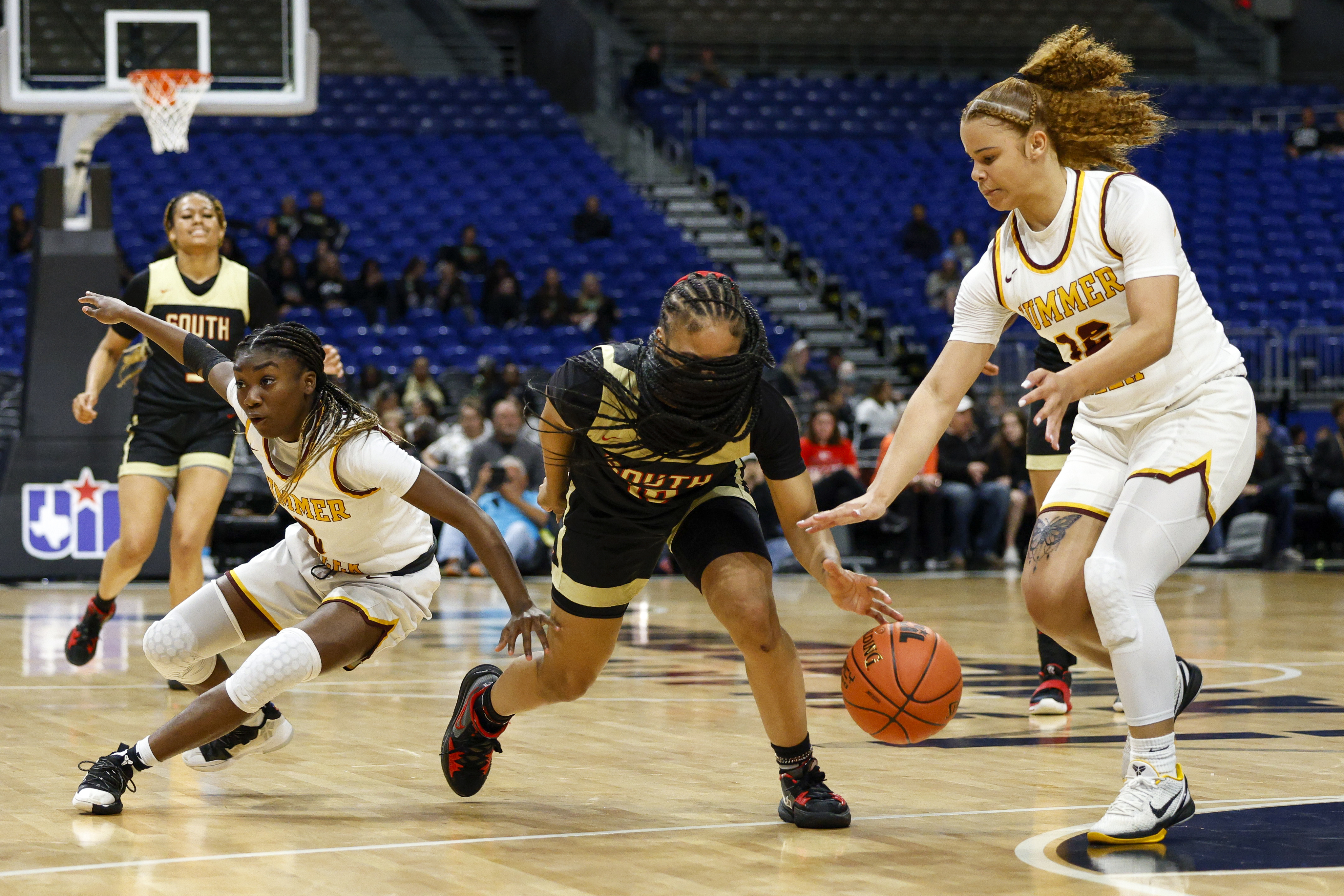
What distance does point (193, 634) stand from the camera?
186 inches

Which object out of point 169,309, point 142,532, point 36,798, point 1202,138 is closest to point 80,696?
point 142,532

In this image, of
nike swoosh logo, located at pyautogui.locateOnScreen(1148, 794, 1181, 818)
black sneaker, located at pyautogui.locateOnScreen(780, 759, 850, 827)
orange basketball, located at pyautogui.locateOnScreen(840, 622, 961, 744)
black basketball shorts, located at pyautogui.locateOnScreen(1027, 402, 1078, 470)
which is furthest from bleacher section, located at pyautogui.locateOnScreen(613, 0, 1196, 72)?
nike swoosh logo, located at pyautogui.locateOnScreen(1148, 794, 1181, 818)

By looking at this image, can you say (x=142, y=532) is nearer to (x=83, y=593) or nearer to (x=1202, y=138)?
(x=83, y=593)

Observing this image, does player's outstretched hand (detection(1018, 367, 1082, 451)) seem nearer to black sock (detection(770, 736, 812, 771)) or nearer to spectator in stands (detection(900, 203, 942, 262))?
black sock (detection(770, 736, 812, 771))

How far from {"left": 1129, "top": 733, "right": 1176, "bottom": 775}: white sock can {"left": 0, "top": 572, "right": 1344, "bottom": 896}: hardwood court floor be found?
0.18m

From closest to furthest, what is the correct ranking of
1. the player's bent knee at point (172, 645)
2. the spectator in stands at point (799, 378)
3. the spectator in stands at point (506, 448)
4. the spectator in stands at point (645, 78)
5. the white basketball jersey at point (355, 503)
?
the white basketball jersey at point (355, 503)
the player's bent knee at point (172, 645)
the spectator in stands at point (506, 448)
the spectator in stands at point (799, 378)
the spectator in stands at point (645, 78)

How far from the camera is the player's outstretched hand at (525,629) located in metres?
4.06

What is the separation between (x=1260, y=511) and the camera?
1541cm

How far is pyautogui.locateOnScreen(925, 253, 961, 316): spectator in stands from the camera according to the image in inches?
753

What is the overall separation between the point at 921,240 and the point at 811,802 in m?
16.8

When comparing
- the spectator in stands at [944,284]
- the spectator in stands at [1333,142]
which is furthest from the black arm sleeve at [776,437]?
the spectator in stands at [1333,142]

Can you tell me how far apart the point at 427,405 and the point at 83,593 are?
3.61 m

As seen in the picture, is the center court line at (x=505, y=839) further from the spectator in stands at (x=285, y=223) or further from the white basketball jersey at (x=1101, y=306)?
the spectator in stands at (x=285, y=223)

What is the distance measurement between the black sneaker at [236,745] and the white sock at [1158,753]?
2443mm
